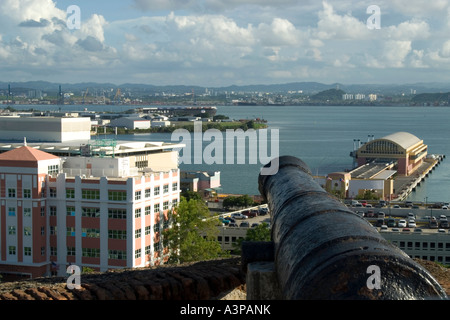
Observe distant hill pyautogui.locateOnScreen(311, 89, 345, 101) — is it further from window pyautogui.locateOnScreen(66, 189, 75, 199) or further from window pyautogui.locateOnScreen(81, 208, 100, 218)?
window pyautogui.locateOnScreen(81, 208, 100, 218)

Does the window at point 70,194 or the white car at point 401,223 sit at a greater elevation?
the window at point 70,194

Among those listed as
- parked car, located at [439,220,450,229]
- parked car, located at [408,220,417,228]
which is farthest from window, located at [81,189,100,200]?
parked car, located at [439,220,450,229]

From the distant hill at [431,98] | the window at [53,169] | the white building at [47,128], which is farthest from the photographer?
the distant hill at [431,98]

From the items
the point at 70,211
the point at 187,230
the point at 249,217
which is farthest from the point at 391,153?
the point at 70,211

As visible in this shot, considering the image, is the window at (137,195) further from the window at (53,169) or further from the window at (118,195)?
the window at (53,169)

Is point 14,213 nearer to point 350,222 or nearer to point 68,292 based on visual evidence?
point 68,292

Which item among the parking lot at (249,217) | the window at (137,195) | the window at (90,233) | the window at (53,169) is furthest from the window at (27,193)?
the parking lot at (249,217)

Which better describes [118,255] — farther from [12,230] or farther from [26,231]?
[12,230]
